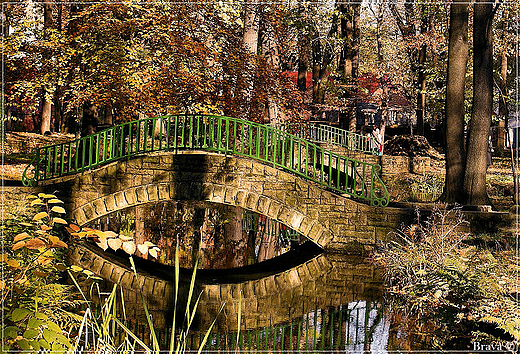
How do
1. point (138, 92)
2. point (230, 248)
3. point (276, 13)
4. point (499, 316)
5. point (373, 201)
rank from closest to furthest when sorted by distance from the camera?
point (499, 316) < point (373, 201) < point (230, 248) < point (138, 92) < point (276, 13)

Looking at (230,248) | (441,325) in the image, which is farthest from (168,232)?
(441,325)

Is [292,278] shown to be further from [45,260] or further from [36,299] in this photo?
[36,299]

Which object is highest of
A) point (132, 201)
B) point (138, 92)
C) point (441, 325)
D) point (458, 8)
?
point (458, 8)

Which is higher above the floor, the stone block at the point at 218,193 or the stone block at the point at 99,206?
the stone block at the point at 218,193

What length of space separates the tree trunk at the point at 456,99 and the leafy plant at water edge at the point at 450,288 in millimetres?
2518

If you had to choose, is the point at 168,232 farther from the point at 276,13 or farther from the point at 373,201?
the point at 276,13

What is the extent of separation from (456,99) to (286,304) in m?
6.64

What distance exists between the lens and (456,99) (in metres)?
12.8

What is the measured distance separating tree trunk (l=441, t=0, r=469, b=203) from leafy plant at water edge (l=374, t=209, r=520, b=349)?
2518 millimetres

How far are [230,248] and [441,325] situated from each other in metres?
7.65

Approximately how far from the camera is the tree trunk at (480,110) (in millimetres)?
12211

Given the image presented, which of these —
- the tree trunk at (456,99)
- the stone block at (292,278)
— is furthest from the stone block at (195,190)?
the tree trunk at (456,99)

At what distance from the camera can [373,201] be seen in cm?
1241

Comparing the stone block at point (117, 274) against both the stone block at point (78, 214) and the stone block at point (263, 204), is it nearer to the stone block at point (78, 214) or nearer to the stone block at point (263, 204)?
the stone block at point (78, 214)
